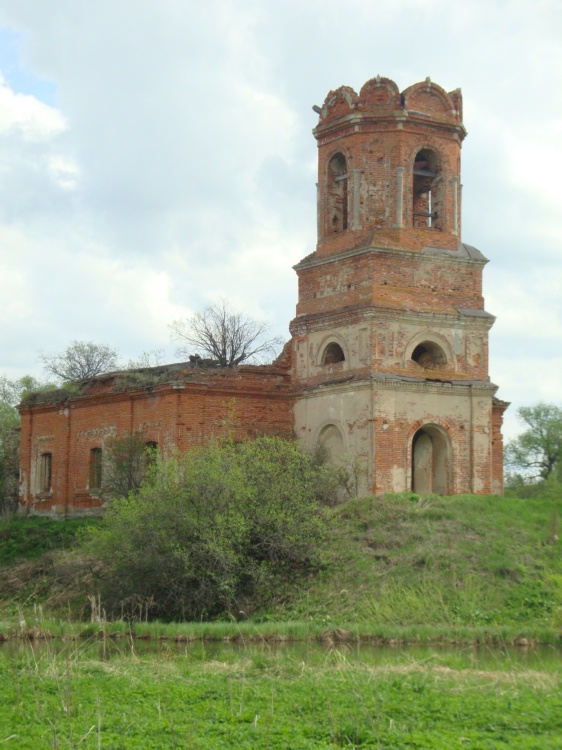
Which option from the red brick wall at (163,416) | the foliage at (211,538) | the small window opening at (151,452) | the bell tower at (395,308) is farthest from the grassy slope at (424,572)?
the red brick wall at (163,416)

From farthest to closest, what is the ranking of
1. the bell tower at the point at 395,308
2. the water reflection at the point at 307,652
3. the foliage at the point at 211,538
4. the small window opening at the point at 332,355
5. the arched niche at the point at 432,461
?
the small window opening at the point at 332,355
the arched niche at the point at 432,461
the bell tower at the point at 395,308
the foliage at the point at 211,538
the water reflection at the point at 307,652

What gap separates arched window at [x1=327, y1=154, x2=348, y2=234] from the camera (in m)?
28.9

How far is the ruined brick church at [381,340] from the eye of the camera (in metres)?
26.8

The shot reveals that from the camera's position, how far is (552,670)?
14.0 meters

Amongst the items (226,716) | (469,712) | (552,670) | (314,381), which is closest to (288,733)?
(226,716)

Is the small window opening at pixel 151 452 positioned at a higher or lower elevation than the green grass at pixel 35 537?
higher

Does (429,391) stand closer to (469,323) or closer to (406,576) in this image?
(469,323)

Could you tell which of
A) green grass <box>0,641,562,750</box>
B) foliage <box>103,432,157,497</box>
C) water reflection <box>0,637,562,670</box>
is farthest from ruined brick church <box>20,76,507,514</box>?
green grass <box>0,641,562,750</box>

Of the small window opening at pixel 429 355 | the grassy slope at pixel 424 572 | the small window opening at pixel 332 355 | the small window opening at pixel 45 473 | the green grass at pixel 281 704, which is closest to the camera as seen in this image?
the green grass at pixel 281 704

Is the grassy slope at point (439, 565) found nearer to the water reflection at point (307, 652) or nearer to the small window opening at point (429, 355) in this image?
the water reflection at point (307, 652)

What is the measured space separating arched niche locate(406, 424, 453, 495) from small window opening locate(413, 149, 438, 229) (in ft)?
16.7

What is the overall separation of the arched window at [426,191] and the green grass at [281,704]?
15.6m

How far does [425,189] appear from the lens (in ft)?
94.9

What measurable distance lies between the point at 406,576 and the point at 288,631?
3443 millimetres
